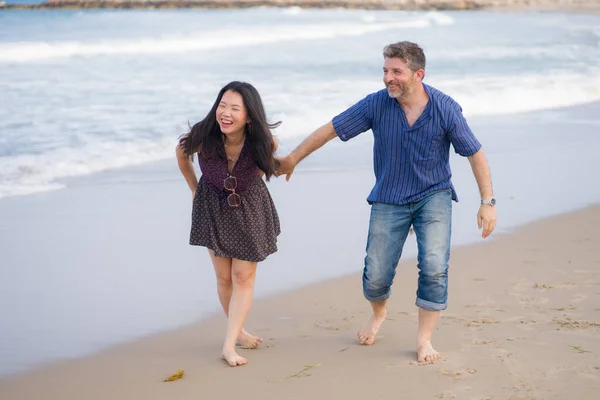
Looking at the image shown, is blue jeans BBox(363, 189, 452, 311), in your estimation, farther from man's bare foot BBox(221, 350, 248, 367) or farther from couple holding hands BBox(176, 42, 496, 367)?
man's bare foot BBox(221, 350, 248, 367)

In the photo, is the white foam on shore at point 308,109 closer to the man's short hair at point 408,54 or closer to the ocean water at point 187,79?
the ocean water at point 187,79

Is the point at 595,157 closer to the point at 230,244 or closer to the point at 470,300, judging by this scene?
the point at 470,300

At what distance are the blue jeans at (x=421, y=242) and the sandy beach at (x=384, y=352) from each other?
35cm

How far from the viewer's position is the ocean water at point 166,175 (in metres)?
5.54

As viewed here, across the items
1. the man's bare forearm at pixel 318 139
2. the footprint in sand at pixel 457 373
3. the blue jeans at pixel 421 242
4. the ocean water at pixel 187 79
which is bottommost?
the ocean water at pixel 187 79

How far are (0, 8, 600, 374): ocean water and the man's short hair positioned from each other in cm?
198

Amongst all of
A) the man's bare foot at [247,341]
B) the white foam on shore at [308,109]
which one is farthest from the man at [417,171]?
the white foam on shore at [308,109]

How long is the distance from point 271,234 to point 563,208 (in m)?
4.08

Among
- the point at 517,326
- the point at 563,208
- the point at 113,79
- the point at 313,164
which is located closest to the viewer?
the point at 517,326

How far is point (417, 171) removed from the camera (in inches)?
175

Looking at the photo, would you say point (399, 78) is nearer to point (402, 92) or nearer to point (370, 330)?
point (402, 92)

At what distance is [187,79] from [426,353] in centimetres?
1578

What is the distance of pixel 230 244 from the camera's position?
4.49 meters

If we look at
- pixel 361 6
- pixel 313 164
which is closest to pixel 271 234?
pixel 313 164
